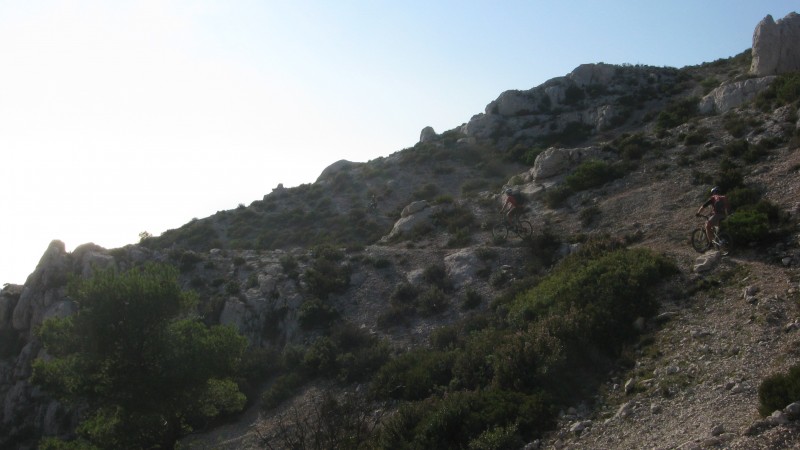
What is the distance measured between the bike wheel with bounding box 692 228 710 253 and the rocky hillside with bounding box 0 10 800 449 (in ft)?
1.45

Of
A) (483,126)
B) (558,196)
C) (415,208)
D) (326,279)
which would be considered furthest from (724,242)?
(483,126)

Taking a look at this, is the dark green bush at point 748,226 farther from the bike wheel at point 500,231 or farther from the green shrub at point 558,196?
the green shrub at point 558,196

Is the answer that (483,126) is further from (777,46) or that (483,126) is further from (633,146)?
(633,146)

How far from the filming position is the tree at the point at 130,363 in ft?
52.0

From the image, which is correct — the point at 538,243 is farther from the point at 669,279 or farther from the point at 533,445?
the point at 533,445

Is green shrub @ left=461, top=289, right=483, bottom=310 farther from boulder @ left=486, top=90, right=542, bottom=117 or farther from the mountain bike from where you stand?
boulder @ left=486, top=90, right=542, bottom=117

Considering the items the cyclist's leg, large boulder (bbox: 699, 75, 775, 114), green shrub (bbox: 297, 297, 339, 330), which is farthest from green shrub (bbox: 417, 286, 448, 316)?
large boulder (bbox: 699, 75, 775, 114)

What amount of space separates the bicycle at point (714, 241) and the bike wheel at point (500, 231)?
27.9 feet

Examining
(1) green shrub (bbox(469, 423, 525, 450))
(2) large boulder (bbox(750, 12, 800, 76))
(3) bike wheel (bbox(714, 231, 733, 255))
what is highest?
(2) large boulder (bbox(750, 12, 800, 76))

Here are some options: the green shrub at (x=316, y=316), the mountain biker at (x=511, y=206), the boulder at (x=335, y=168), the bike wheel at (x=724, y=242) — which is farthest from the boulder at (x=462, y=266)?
the boulder at (x=335, y=168)

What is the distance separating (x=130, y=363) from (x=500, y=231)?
51.3 feet

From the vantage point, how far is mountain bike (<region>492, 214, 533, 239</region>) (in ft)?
85.3

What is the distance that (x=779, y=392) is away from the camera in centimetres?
1006

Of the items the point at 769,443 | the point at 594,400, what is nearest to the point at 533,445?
the point at 594,400
